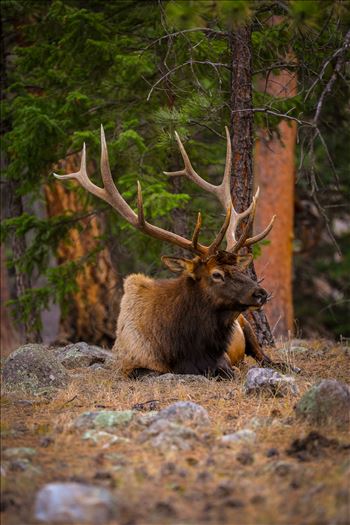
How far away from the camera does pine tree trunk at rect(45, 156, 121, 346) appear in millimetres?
14711

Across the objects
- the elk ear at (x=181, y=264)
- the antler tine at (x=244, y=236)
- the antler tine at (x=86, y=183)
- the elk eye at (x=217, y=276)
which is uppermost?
the antler tine at (x=86, y=183)

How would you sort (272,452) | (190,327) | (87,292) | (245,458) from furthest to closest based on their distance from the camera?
(87,292) → (190,327) → (272,452) → (245,458)

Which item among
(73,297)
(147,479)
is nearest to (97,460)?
(147,479)

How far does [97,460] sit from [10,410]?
1.61 meters

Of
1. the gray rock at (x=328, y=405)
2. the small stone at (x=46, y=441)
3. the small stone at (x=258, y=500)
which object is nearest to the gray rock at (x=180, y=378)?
the gray rock at (x=328, y=405)

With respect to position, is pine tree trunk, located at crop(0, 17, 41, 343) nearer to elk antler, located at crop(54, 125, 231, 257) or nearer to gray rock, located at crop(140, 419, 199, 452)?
elk antler, located at crop(54, 125, 231, 257)

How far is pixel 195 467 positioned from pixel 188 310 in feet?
12.1

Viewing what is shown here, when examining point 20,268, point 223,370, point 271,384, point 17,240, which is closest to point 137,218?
point 223,370

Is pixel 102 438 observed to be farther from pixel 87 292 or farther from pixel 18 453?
pixel 87 292

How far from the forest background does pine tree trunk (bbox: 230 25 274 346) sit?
13 millimetres

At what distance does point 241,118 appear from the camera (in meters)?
9.18

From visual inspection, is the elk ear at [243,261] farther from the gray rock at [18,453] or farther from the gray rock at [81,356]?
the gray rock at [18,453]

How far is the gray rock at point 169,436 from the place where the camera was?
4969mm

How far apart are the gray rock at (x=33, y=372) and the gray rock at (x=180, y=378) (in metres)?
0.93
